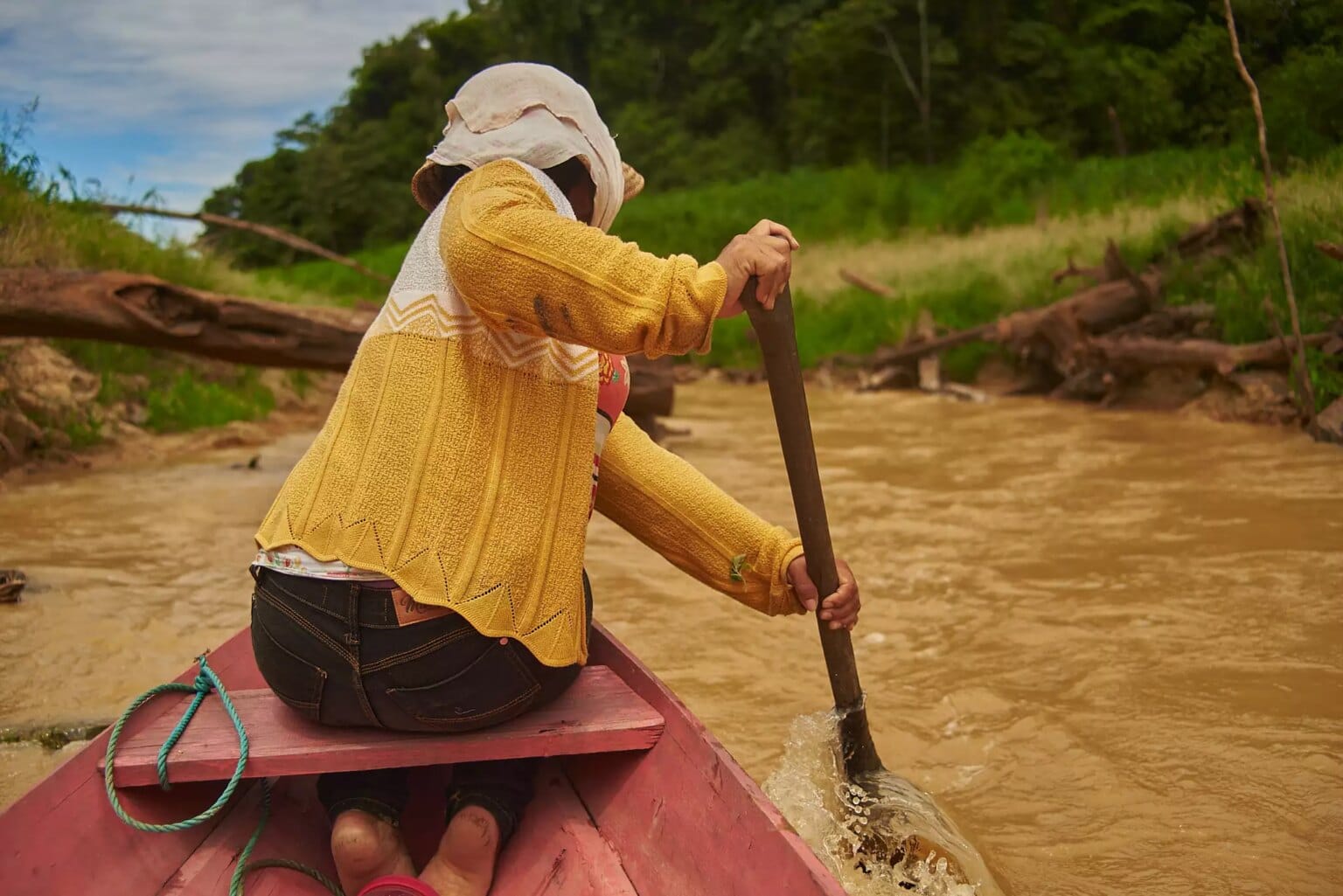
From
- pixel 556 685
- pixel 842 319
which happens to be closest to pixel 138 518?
pixel 556 685

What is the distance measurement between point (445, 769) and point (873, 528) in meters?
2.78

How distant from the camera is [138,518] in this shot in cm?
453

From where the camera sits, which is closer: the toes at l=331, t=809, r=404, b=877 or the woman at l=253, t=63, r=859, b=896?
the woman at l=253, t=63, r=859, b=896

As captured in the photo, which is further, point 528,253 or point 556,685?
point 556,685

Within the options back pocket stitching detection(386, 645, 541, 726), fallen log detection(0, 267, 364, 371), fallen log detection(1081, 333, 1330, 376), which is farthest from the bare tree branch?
back pocket stitching detection(386, 645, 541, 726)

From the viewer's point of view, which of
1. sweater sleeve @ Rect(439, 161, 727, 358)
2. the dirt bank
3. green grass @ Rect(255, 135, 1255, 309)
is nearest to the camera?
sweater sleeve @ Rect(439, 161, 727, 358)

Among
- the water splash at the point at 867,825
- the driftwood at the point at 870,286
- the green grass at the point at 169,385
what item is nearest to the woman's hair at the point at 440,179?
the water splash at the point at 867,825

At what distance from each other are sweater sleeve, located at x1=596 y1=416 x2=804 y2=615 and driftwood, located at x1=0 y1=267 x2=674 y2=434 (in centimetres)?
239

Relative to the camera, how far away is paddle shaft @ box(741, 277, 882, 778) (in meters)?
1.54

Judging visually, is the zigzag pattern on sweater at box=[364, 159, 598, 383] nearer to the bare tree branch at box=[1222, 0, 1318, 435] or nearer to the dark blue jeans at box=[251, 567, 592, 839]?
the dark blue jeans at box=[251, 567, 592, 839]

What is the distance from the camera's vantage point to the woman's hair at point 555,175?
153 cm

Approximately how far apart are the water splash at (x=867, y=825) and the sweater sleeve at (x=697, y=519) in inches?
11.2

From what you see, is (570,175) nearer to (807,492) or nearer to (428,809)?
(807,492)

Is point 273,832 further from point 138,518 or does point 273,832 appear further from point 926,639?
point 138,518
